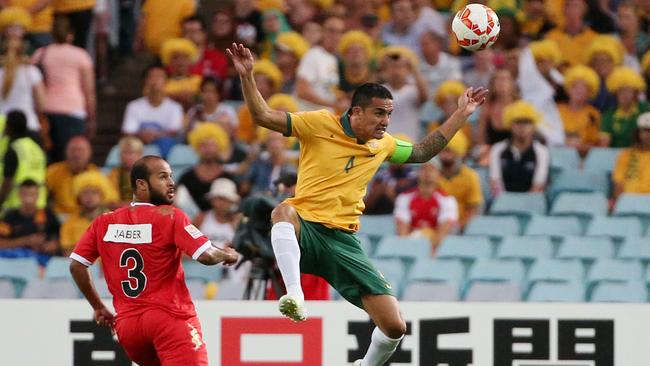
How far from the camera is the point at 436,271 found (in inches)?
573

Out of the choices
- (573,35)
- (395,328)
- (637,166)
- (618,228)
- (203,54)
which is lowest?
(395,328)

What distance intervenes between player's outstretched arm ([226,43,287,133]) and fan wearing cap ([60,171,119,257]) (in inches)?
200

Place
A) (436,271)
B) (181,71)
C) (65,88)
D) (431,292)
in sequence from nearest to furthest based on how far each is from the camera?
(431,292), (436,271), (65,88), (181,71)

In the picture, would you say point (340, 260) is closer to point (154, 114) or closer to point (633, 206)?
point (633, 206)

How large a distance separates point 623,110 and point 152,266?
7573mm

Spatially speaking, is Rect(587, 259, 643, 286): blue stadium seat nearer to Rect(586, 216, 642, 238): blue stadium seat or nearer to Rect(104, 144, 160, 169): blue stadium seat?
Rect(586, 216, 642, 238): blue stadium seat

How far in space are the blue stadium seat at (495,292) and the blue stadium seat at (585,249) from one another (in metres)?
0.90

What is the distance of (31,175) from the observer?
15.9 meters

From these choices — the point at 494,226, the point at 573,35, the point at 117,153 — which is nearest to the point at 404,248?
the point at 494,226

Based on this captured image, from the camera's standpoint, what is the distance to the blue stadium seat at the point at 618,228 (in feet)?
49.9

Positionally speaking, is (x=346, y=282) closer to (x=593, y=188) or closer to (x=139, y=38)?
(x=593, y=188)

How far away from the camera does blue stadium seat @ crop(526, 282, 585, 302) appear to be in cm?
1408

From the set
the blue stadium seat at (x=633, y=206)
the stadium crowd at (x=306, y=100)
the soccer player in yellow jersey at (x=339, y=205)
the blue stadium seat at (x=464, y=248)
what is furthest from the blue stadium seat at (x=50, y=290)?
the blue stadium seat at (x=633, y=206)

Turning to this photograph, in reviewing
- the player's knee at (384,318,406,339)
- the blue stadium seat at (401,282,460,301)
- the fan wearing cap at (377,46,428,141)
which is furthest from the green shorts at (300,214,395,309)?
the fan wearing cap at (377,46,428,141)
